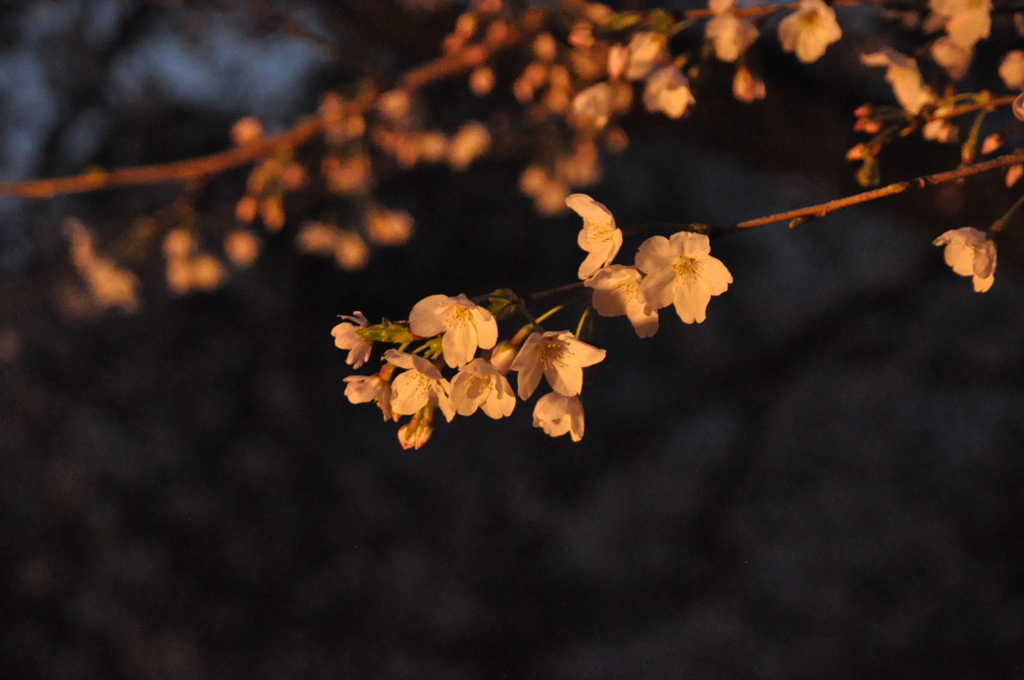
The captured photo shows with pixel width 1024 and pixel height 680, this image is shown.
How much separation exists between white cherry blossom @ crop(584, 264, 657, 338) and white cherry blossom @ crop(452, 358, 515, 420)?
0.11m

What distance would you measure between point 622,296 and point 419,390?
21 centimetres

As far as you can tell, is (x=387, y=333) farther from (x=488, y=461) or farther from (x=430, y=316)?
(x=488, y=461)

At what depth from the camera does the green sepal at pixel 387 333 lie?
527 millimetres

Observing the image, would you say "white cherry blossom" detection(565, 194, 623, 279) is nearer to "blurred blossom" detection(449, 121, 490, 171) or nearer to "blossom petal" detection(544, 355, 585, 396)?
"blossom petal" detection(544, 355, 585, 396)

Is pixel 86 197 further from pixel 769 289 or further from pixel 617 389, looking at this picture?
pixel 769 289

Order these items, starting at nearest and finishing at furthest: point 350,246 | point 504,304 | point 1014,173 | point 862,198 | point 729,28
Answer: point 862,198 → point 504,304 → point 1014,173 → point 729,28 → point 350,246

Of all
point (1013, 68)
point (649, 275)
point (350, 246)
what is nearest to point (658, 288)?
point (649, 275)

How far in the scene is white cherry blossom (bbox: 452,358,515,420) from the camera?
53 cm

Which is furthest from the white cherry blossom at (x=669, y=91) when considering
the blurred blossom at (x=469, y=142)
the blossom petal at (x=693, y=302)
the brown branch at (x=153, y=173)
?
the blurred blossom at (x=469, y=142)

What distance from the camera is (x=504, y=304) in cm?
51

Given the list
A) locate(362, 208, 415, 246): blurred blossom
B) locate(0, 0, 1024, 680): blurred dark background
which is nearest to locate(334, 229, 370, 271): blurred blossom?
locate(362, 208, 415, 246): blurred blossom

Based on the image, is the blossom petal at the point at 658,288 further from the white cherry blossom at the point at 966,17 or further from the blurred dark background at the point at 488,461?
the blurred dark background at the point at 488,461

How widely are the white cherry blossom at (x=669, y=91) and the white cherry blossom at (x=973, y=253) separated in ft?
1.13

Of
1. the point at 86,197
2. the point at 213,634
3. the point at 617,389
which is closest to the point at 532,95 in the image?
the point at 617,389
